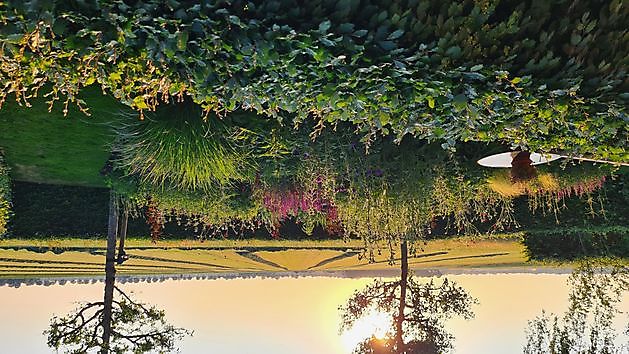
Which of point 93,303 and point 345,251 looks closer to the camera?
point 93,303

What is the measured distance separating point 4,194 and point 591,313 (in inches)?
369

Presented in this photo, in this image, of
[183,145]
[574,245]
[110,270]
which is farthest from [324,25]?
[574,245]

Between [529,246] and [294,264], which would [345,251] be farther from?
[529,246]

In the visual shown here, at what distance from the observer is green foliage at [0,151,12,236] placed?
6.60m

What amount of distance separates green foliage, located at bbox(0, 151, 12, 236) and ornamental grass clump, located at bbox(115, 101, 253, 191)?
6.57 feet

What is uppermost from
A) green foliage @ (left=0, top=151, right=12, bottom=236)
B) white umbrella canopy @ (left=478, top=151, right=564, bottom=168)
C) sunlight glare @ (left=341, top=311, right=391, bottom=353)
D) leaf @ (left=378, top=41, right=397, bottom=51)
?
leaf @ (left=378, top=41, right=397, bottom=51)

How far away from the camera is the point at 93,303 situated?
7.04m

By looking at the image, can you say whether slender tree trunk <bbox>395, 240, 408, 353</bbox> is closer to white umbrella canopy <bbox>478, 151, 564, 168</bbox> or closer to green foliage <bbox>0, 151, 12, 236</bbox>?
white umbrella canopy <bbox>478, 151, 564, 168</bbox>

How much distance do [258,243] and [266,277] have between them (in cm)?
385

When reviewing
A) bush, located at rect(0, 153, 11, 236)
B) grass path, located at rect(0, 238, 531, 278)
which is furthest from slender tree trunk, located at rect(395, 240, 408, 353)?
bush, located at rect(0, 153, 11, 236)

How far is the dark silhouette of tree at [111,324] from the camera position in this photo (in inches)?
273

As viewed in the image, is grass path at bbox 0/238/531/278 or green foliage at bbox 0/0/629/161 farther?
grass path at bbox 0/238/531/278

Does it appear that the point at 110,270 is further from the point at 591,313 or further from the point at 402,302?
the point at 591,313

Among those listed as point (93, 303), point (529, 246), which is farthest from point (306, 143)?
point (529, 246)
